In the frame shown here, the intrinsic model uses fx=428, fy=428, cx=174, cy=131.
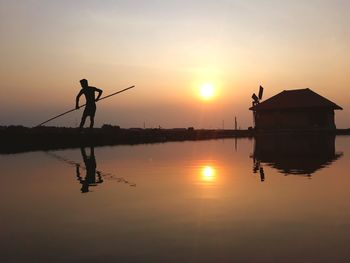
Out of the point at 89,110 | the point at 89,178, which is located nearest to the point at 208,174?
the point at 89,178

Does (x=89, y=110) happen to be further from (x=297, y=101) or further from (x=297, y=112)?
(x=297, y=101)

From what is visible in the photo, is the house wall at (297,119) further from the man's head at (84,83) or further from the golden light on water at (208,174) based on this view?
the golden light on water at (208,174)

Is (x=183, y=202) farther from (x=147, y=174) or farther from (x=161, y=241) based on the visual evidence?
(x=147, y=174)

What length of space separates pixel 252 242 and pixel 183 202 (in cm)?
224

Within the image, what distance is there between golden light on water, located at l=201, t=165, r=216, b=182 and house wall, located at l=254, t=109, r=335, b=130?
4276cm

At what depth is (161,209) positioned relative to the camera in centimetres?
574

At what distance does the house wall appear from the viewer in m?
51.4

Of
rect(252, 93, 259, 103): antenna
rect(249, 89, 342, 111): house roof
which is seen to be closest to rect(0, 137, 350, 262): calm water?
rect(249, 89, 342, 111): house roof

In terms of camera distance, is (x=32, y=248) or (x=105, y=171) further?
(x=105, y=171)

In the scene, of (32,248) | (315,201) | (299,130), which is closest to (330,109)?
(299,130)

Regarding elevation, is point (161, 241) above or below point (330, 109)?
below

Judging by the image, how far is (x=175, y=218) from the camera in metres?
5.21

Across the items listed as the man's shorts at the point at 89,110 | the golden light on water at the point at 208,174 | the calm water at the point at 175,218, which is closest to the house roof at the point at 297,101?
the man's shorts at the point at 89,110

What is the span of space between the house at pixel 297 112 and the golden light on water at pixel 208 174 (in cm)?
4240
